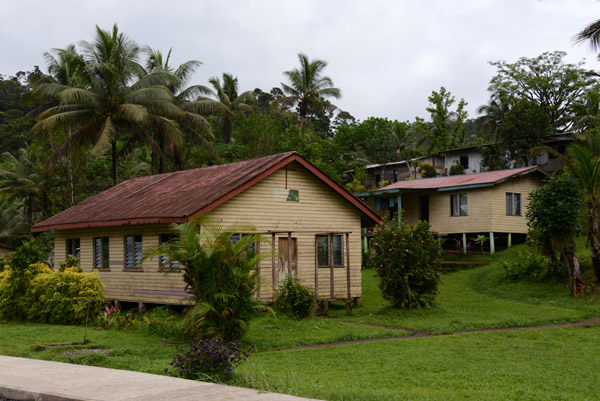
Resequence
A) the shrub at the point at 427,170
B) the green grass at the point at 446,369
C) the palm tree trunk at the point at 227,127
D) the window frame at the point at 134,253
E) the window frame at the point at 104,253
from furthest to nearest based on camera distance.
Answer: the palm tree trunk at the point at 227,127 < the shrub at the point at 427,170 < the window frame at the point at 104,253 < the window frame at the point at 134,253 < the green grass at the point at 446,369

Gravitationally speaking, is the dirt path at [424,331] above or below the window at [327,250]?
below

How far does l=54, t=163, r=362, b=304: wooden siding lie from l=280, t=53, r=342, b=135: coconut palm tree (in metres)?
32.8

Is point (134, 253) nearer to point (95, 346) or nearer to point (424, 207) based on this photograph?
point (95, 346)

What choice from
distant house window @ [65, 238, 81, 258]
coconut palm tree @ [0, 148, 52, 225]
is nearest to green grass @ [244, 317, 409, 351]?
distant house window @ [65, 238, 81, 258]

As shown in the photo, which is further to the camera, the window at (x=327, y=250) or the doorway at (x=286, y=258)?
the window at (x=327, y=250)

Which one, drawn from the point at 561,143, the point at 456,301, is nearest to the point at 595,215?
the point at 456,301

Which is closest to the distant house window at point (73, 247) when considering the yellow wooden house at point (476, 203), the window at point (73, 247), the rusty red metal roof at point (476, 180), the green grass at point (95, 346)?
the window at point (73, 247)

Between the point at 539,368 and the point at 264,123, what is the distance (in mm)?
36747

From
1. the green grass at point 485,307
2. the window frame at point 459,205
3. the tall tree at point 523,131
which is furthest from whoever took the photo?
the tall tree at point 523,131

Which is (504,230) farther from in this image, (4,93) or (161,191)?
(4,93)

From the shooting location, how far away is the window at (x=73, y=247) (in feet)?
81.6

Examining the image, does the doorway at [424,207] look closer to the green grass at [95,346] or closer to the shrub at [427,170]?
the shrub at [427,170]

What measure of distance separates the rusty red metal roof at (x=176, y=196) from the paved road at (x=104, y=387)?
28.7ft

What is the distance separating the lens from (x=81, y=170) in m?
42.5
